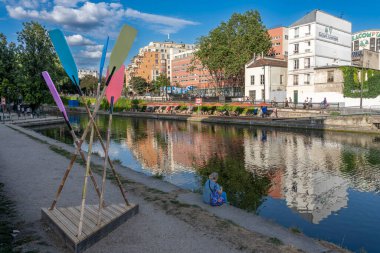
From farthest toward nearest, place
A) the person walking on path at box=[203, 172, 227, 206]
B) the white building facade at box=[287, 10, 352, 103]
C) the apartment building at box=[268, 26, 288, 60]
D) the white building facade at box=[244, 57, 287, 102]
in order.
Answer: the apartment building at box=[268, 26, 288, 60] < the white building facade at box=[244, 57, 287, 102] < the white building facade at box=[287, 10, 352, 103] < the person walking on path at box=[203, 172, 227, 206]

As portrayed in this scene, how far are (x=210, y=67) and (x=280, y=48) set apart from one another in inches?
1780

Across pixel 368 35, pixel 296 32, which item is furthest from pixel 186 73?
pixel 296 32

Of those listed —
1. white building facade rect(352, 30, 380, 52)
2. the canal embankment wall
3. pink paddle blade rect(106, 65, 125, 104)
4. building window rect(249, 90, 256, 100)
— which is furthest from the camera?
white building facade rect(352, 30, 380, 52)

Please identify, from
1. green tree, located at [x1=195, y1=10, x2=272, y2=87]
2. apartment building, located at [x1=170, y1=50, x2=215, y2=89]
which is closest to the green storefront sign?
green tree, located at [x1=195, y1=10, x2=272, y2=87]

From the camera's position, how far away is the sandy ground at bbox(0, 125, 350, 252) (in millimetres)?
6672

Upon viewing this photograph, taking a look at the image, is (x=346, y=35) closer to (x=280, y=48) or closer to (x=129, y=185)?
(x=280, y=48)

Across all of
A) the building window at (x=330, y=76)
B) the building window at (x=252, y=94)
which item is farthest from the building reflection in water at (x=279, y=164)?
the building window at (x=252, y=94)

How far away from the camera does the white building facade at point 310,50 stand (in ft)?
182

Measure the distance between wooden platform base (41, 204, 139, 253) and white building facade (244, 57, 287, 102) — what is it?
52867 millimetres

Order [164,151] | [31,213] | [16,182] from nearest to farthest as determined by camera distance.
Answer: [31,213]
[16,182]
[164,151]

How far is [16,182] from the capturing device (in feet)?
38.8

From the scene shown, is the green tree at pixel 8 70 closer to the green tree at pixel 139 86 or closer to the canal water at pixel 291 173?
the canal water at pixel 291 173

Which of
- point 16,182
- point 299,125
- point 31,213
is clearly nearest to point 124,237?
point 31,213

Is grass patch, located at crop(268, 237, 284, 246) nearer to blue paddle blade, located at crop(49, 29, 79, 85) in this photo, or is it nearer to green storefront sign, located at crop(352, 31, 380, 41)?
blue paddle blade, located at crop(49, 29, 79, 85)
